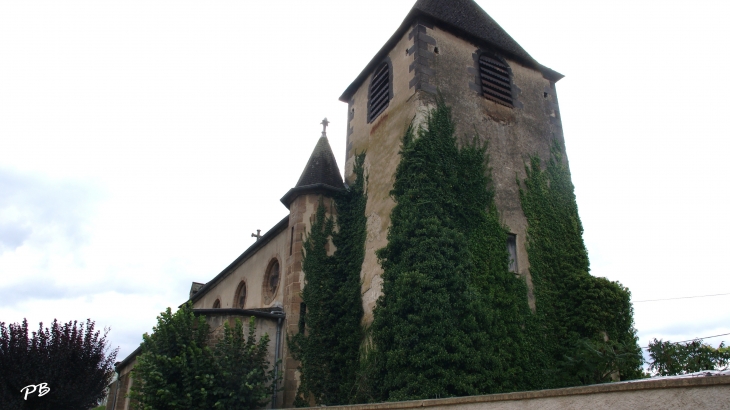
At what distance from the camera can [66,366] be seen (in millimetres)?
15023

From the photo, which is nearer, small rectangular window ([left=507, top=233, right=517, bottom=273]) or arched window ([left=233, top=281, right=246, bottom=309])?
small rectangular window ([left=507, top=233, right=517, bottom=273])

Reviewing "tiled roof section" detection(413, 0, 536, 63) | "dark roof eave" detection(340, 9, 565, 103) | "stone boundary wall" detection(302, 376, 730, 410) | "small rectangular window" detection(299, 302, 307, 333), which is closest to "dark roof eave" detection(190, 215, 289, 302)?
"small rectangular window" detection(299, 302, 307, 333)

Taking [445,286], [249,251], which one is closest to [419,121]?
[445,286]

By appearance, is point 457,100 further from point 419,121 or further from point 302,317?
point 302,317

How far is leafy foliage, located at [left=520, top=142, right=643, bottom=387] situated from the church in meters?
0.38

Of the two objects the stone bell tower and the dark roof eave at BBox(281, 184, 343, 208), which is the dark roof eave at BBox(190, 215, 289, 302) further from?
the stone bell tower

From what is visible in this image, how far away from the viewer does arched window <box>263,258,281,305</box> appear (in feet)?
59.5

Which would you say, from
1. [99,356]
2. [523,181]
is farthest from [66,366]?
[523,181]

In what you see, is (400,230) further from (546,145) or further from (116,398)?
(116,398)

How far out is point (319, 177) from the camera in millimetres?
15812

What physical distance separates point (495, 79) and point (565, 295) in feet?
20.3

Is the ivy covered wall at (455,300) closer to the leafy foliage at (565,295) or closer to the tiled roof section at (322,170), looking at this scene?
the leafy foliage at (565,295)

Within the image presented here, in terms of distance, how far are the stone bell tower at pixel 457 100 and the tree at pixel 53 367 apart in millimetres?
8444

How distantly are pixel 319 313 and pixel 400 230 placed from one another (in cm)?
320
